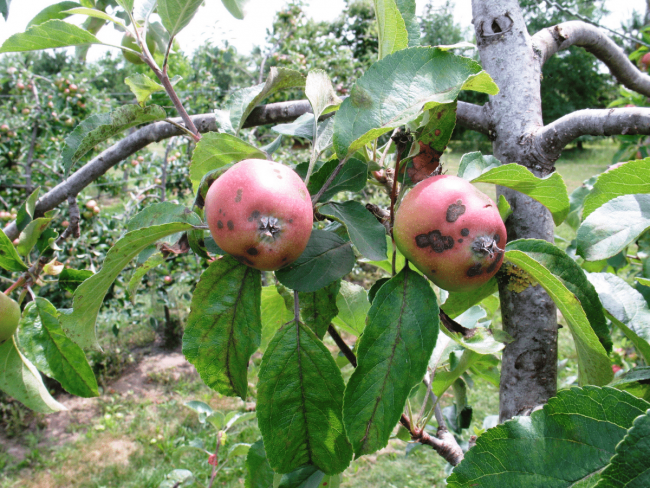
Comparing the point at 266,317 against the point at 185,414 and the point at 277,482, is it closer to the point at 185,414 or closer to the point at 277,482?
the point at 277,482

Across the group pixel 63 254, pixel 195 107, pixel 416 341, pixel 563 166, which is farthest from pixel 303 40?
pixel 563 166

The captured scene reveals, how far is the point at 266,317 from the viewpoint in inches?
30.9

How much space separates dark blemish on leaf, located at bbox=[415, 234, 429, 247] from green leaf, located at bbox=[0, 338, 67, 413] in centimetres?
75

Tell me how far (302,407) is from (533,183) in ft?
1.33

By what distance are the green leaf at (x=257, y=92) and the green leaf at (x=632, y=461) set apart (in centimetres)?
57

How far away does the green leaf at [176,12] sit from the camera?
2.15ft

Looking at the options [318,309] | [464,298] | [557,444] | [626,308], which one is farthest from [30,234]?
[626,308]

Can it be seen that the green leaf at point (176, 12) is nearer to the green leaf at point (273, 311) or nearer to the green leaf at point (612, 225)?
the green leaf at point (273, 311)

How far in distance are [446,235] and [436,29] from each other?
65.8ft

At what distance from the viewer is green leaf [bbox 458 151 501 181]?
630 mm

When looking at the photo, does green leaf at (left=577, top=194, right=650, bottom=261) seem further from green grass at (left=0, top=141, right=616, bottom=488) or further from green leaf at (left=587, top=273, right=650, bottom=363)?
green grass at (left=0, top=141, right=616, bottom=488)

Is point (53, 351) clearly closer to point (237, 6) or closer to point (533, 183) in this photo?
point (533, 183)

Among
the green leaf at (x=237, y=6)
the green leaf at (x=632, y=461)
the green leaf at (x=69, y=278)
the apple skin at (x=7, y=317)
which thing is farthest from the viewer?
the green leaf at (x=237, y=6)

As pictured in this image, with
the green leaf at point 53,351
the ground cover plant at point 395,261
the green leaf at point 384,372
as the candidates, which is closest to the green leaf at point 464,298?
the ground cover plant at point 395,261
